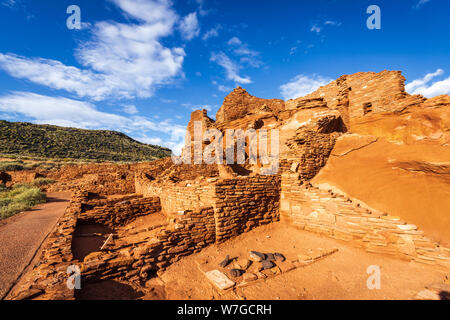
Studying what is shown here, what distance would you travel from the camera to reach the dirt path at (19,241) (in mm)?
3785

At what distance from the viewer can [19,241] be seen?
5.43m

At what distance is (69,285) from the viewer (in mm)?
3096

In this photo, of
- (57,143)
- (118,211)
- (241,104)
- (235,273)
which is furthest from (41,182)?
(57,143)

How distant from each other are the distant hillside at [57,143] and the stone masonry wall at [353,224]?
4471 cm

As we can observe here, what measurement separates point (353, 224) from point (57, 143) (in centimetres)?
5795

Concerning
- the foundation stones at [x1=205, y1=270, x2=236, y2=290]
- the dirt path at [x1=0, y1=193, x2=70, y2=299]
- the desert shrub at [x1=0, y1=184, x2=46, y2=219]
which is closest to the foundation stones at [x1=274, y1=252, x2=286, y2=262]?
the foundation stones at [x1=205, y1=270, x2=236, y2=290]

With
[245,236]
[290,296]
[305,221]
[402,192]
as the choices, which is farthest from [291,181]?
[290,296]

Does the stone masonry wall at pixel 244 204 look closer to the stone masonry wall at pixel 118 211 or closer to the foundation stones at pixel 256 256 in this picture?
the foundation stones at pixel 256 256

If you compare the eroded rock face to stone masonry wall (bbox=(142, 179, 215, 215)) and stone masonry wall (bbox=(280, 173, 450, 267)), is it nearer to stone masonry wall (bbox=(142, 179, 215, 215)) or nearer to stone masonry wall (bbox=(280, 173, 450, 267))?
stone masonry wall (bbox=(142, 179, 215, 215))

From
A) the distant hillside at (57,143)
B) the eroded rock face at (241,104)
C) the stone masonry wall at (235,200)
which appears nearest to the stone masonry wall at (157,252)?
the stone masonry wall at (235,200)

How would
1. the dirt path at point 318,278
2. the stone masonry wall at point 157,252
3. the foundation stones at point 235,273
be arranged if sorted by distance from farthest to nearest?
the foundation stones at point 235,273, the stone masonry wall at point 157,252, the dirt path at point 318,278

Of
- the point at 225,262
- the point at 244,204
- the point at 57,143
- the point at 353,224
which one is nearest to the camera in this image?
the point at 225,262

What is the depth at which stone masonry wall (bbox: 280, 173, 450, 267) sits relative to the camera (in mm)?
4227

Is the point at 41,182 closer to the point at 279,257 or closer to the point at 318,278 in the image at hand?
the point at 279,257
